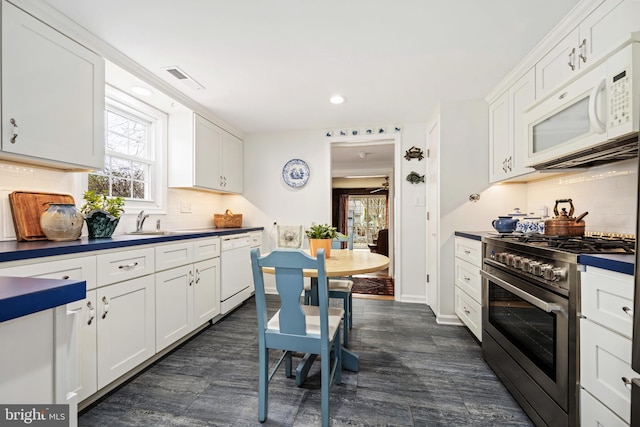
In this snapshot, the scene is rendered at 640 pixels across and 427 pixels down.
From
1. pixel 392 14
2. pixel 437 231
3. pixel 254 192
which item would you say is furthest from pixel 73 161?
pixel 437 231

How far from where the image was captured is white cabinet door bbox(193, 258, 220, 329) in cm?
260

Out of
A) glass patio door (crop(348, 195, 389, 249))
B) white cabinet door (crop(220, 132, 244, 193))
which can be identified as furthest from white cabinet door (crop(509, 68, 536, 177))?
glass patio door (crop(348, 195, 389, 249))

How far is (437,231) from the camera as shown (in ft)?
10.1

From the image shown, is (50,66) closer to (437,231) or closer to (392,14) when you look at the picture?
(392,14)

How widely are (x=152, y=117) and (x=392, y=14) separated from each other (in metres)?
2.51

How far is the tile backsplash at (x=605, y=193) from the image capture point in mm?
1672

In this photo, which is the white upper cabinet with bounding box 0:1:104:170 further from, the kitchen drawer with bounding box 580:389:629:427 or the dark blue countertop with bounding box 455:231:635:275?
the kitchen drawer with bounding box 580:389:629:427

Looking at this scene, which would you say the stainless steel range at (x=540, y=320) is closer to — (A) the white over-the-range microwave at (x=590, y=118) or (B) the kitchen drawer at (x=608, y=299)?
(B) the kitchen drawer at (x=608, y=299)

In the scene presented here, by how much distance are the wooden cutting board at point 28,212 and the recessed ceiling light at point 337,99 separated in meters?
2.44

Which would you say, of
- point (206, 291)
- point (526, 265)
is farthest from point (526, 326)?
point (206, 291)

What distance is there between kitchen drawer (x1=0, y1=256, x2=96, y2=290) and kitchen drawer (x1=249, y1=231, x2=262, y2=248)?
2.13 m

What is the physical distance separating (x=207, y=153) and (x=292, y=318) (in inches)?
98.4

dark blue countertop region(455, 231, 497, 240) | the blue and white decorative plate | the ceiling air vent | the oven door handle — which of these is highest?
the ceiling air vent

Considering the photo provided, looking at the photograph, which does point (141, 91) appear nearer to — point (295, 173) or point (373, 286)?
point (295, 173)
